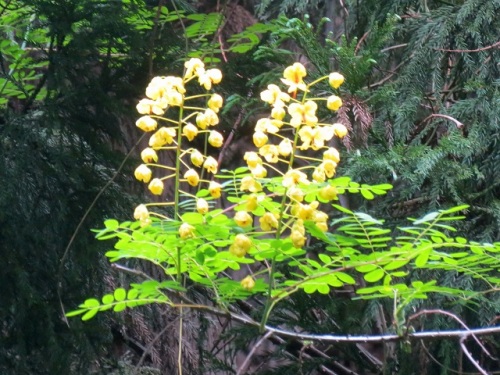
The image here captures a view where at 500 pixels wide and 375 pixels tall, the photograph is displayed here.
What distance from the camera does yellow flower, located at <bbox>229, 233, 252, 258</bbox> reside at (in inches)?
56.1

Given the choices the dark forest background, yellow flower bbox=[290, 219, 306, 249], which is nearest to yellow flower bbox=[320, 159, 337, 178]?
yellow flower bbox=[290, 219, 306, 249]

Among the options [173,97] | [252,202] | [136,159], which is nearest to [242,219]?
[252,202]

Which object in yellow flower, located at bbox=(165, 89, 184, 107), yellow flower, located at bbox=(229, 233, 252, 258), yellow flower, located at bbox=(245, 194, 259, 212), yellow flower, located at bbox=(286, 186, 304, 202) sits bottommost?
yellow flower, located at bbox=(229, 233, 252, 258)

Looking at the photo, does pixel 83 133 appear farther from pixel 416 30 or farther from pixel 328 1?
pixel 328 1

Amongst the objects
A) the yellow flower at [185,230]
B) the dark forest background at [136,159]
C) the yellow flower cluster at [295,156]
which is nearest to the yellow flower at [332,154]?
the yellow flower cluster at [295,156]

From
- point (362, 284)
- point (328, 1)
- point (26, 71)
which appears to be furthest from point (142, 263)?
point (328, 1)

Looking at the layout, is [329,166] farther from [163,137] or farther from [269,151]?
[163,137]

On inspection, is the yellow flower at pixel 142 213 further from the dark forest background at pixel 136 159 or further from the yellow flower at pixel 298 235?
the dark forest background at pixel 136 159

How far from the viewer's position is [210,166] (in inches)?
59.7

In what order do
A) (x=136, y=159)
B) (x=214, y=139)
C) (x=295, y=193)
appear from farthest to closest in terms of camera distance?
(x=136, y=159) → (x=214, y=139) → (x=295, y=193)

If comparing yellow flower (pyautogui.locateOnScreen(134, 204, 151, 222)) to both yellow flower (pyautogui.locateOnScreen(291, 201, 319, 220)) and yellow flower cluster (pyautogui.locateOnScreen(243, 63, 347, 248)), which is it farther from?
yellow flower (pyautogui.locateOnScreen(291, 201, 319, 220))

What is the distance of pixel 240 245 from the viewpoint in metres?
1.43

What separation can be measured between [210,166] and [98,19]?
1.27 metres

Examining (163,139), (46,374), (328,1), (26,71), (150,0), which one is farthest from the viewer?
(328,1)
